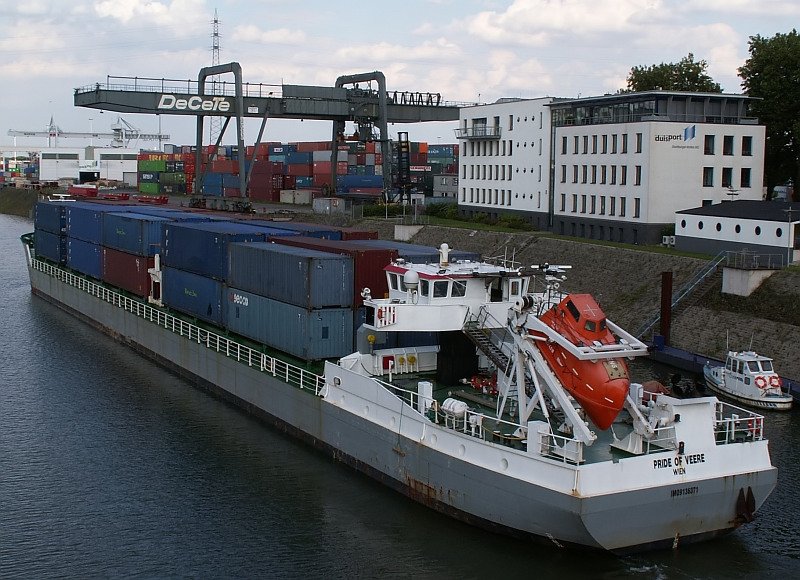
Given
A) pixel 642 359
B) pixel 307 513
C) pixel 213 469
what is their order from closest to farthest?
pixel 307 513 < pixel 213 469 < pixel 642 359

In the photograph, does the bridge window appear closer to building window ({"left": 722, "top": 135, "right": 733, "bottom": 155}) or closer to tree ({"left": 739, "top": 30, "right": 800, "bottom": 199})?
building window ({"left": 722, "top": 135, "right": 733, "bottom": 155})

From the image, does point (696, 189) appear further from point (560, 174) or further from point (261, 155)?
point (261, 155)

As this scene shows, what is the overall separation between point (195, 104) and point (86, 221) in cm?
1254

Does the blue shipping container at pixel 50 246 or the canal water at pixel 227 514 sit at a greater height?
the blue shipping container at pixel 50 246

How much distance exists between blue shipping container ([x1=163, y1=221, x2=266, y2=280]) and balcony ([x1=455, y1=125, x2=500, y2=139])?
3384cm

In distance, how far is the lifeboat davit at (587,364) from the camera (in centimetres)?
2164

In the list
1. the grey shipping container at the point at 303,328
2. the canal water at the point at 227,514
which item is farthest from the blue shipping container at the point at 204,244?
the canal water at the point at 227,514

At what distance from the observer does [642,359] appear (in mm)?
42250

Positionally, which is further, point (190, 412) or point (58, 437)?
point (190, 412)

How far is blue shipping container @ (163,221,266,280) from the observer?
117 feet

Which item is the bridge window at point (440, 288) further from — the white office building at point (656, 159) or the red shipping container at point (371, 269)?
the white office building at point (656, 159)

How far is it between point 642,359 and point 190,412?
1978cm

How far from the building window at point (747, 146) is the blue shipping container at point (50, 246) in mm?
41737

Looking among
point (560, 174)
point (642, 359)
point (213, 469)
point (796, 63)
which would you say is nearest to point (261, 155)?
point (560, 174)
